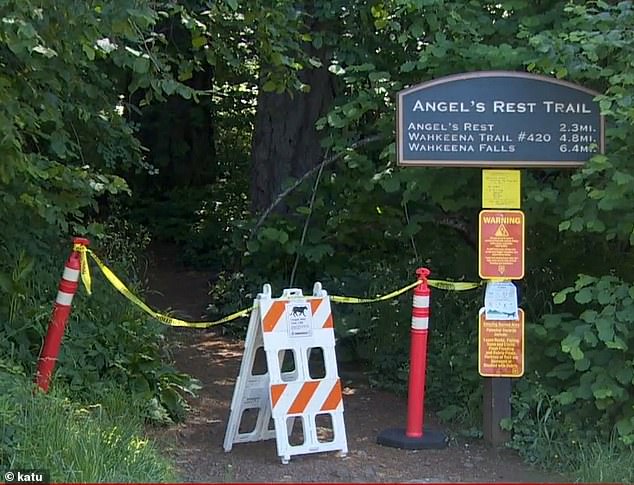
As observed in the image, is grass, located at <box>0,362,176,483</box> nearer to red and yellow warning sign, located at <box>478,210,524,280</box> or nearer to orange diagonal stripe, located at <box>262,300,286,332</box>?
orange diagonal stripe, located at <box>262,300,286,332</box>

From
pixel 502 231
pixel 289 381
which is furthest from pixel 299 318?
pixel 502 231

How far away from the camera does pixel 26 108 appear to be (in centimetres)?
626


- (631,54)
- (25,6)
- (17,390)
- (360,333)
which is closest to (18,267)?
(17,390)

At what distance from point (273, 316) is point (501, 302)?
A: 1.51 meters

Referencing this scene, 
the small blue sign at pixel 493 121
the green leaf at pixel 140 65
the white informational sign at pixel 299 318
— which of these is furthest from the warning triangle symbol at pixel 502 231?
the green leaf at pixel 140 65

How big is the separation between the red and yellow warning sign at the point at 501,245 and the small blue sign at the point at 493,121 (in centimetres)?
35

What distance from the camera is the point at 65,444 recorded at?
5.17 m

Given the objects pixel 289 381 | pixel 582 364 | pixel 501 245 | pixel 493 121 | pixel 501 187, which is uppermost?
pixel 493 121

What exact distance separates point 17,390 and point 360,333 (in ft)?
14.4

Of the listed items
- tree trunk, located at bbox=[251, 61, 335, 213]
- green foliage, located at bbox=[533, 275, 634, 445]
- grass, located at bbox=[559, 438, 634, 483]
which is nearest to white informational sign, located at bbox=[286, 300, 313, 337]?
green foliage, located at bbox=[533, 275, 634, 445]

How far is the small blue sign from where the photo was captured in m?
6.45

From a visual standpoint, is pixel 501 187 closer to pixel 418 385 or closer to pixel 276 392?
pixel 418 385

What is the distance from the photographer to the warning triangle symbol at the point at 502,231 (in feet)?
21.5

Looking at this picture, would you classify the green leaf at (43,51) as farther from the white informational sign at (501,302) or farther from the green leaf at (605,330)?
the green leaf at (605,330)
